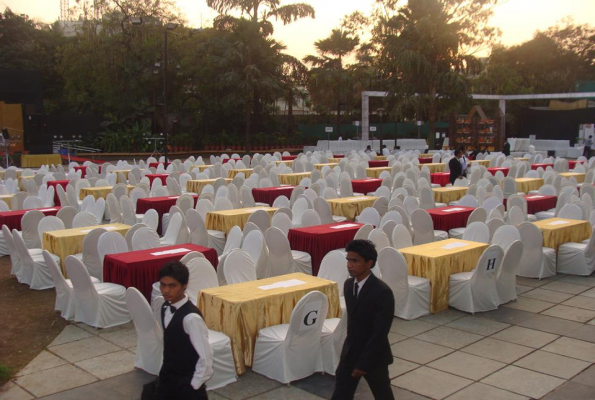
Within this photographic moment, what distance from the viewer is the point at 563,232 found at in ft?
30.2

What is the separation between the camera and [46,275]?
8.29 metres

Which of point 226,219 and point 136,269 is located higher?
point 226,219

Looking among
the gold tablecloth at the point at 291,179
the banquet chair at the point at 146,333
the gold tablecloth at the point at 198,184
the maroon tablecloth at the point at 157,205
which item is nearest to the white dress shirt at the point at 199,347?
the banquet chair at the point at 146,333

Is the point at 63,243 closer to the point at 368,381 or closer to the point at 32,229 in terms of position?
the point at 32,229

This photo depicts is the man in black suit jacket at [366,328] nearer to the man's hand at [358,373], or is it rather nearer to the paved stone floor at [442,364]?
the man's hand at [358,373]

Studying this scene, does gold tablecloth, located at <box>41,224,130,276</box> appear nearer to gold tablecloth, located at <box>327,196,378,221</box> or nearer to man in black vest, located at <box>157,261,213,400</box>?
gold tablecloth, located at <box>327,196,378,221</box>

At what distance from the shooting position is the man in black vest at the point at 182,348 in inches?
126

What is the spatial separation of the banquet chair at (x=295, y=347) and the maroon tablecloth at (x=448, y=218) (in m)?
5.73

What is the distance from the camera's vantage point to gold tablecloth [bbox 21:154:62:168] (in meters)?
27.9

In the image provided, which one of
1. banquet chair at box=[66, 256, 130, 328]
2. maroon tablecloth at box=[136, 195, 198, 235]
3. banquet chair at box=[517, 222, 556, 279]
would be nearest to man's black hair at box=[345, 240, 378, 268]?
banquet chair at box=[66, 256, 130, 328]

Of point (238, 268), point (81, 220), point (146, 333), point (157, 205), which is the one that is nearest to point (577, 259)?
point (238, 268)

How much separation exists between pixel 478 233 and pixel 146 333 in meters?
5.35

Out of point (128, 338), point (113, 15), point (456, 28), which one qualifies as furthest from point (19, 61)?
point (128, 338)

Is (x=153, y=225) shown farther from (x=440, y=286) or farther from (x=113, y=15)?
(x=113, y=15)
